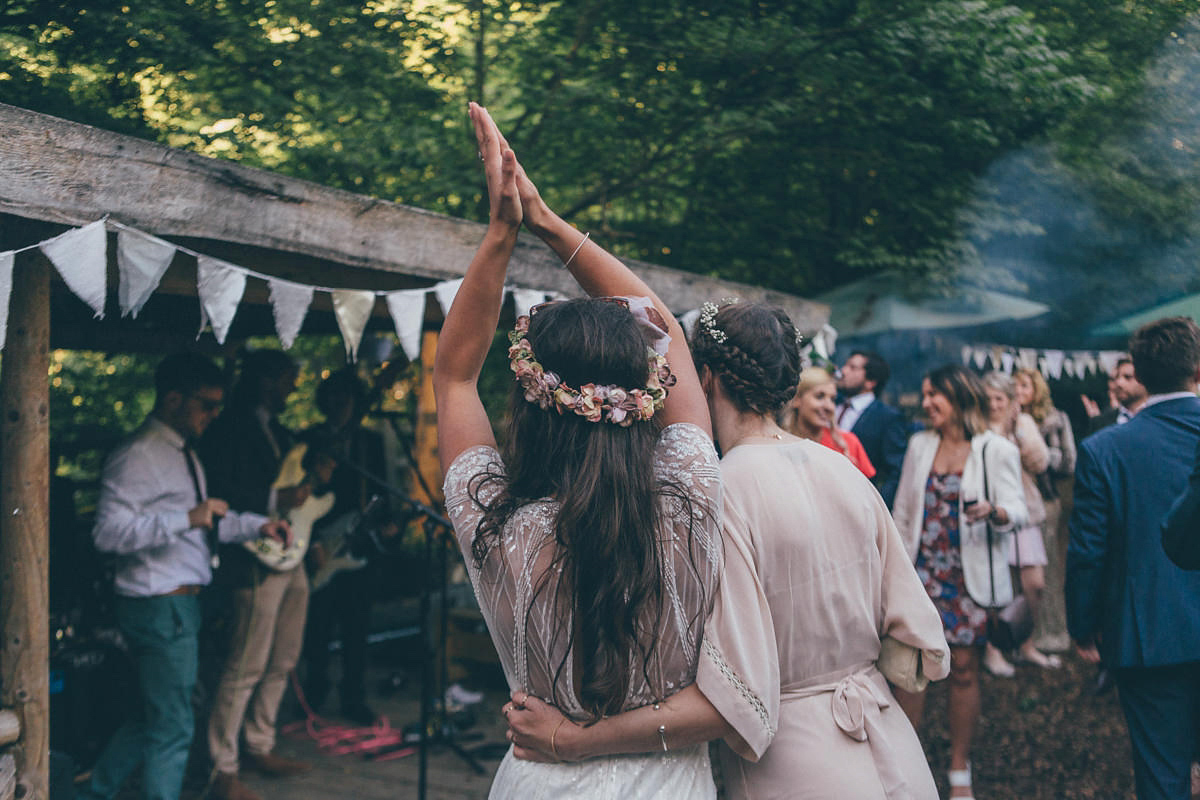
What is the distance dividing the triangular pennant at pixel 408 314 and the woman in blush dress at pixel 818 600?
1.62m

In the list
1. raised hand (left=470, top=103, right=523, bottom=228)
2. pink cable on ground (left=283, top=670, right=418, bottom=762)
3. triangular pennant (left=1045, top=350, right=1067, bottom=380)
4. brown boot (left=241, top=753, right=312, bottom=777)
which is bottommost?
pink cable on ground (left=283, top=670, right=418, bottom=762)

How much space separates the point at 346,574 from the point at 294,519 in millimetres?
1037

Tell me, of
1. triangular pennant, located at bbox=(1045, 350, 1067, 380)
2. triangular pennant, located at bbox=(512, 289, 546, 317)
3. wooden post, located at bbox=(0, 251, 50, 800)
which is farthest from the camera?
triangular pennant, located at bbox=(1045, 350, 1067, 380)

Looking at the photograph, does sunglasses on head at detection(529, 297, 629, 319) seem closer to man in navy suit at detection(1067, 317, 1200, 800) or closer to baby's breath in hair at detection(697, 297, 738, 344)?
baby's breath in hair at detection(697, 297, 738, 344)

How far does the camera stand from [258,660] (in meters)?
4.49

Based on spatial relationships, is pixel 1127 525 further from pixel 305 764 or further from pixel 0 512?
pixel 305 764

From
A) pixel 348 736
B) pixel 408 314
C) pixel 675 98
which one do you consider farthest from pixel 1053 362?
pixel 408 314

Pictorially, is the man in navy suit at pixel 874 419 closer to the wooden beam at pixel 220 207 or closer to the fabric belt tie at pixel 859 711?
the wooden beam at pixel 220 207

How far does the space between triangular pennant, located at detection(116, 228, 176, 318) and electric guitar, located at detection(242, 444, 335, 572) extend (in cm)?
212

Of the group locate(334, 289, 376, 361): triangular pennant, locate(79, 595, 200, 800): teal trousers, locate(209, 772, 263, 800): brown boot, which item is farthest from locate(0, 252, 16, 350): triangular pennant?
locate(209, 772, 263, 800): brown boot

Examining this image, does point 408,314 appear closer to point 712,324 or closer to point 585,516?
point 712,324

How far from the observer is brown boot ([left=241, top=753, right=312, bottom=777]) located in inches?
183

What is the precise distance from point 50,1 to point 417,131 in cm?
235

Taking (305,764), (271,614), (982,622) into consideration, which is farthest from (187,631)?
(982,622)
